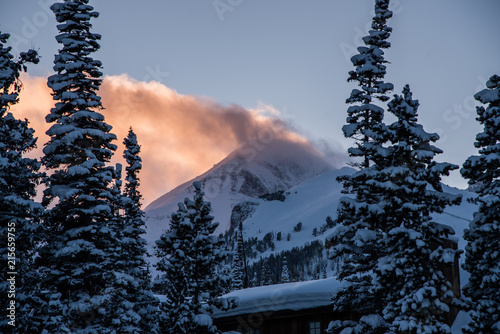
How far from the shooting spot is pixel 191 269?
21859 mm

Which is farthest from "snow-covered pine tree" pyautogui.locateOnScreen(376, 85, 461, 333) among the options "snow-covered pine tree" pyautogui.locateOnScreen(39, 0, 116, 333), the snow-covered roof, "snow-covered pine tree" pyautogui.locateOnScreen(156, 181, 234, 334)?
"snow-covered pine tree" pyautogui.locateOnScreen(39, 0, 116, 333)

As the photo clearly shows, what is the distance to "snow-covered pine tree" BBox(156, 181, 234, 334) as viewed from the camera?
20781 mm

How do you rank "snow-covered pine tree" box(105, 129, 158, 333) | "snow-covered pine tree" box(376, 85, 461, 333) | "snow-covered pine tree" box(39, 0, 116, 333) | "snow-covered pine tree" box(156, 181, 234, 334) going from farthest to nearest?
1. "snow-covered pine tree" box(105, 129, 158, 333)
2. "snow-covered pine tree" box(156, 181, 234, 334)
3. "snow-covered pine tree" box(39, 0, 116, 333)
4. "snow-covered pine tree" box(376, 85, 461, 333)

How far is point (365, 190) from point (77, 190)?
11.8 meters

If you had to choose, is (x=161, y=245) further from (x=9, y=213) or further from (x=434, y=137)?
(x=434, y=137)

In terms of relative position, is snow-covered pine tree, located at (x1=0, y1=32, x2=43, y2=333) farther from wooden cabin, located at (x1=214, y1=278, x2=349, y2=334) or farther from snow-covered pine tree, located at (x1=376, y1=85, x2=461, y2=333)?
snow-covered pine tree, located at (x1=376, y1=85, x2=461, y2=333)

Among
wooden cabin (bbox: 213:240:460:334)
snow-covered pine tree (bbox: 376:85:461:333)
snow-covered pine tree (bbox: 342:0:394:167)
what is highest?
snow-covered pine tree (bbox: 342:0:394:167)

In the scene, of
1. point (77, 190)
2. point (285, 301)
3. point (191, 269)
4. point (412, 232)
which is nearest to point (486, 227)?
point (412, 232)

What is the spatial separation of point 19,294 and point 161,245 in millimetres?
6181

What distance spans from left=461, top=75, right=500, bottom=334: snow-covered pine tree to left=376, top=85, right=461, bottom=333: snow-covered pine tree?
208 centimetres

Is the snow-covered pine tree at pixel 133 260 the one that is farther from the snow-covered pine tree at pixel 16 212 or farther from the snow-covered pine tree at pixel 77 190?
the snow-covered pine tree at pixel 16 212

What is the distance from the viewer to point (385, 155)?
733 inches

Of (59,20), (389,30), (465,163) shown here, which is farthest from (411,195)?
(59,20)

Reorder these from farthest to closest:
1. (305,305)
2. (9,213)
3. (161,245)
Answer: (305,305) < (161,245) < (9,213)
